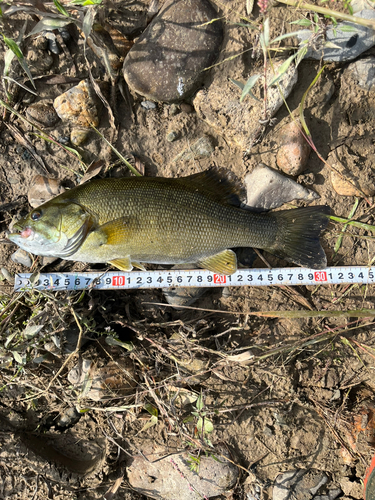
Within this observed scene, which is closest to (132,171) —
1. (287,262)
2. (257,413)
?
(287,262)

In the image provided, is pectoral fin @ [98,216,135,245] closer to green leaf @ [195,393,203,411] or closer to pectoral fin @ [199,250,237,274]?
pectoral fin @ [199,250,237,274]

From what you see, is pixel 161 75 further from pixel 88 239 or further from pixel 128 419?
pixel 128 419

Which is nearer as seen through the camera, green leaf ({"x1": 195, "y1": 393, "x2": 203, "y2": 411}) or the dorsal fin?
green leaf ({"x1": 195, "y1": 393, "x2": 203, "y2": 411})

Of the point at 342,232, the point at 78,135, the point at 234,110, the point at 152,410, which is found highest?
the point at 78,135

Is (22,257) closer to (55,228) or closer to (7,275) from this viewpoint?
(7,275)

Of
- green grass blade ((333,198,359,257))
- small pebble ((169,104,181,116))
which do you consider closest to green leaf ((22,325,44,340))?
small pebble ((169,104,181,116))

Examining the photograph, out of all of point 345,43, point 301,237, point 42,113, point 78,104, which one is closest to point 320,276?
point 301,237
